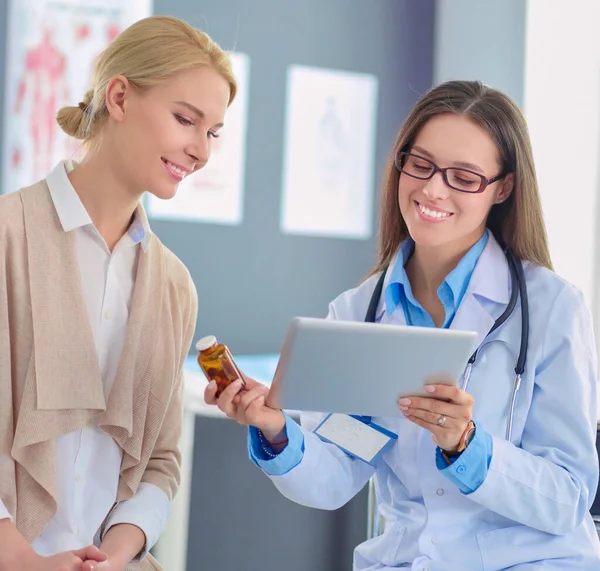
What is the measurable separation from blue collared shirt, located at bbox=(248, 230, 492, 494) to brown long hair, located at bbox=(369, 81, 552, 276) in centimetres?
7

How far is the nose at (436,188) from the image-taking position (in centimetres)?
167

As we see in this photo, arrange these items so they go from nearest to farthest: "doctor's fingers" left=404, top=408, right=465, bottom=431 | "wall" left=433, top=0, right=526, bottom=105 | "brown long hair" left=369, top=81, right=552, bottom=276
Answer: "doctor's fingers" left=404, top=408, right=465, bottom=431 → "brown long hair" left=369, top=81, right=552, bottom=276 → "wall" left=433, top=0, right=526, bottom=105

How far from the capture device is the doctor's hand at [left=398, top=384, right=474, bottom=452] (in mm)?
1391

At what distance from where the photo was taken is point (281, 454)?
5.27 ft

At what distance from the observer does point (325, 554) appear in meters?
3.09

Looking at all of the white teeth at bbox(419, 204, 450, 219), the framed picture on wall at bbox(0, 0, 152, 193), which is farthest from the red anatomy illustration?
the white teeth at bbox(419, 204, 450, 219)

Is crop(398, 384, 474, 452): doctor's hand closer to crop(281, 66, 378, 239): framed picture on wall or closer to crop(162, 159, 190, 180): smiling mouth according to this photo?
crop(162, 159, 190, 180): smiling mouth

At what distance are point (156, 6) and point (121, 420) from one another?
2.50 m

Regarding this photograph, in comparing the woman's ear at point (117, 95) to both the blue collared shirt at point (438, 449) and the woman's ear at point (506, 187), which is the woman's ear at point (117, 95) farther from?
the woman's ear at point (506, 187)

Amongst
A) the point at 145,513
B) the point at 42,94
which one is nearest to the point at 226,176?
the point at 42,94

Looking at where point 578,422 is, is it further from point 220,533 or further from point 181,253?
point 181,253

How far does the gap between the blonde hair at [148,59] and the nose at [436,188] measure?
0.45 m

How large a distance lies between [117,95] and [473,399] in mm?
865

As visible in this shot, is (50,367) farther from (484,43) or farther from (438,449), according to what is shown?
(484,43)
